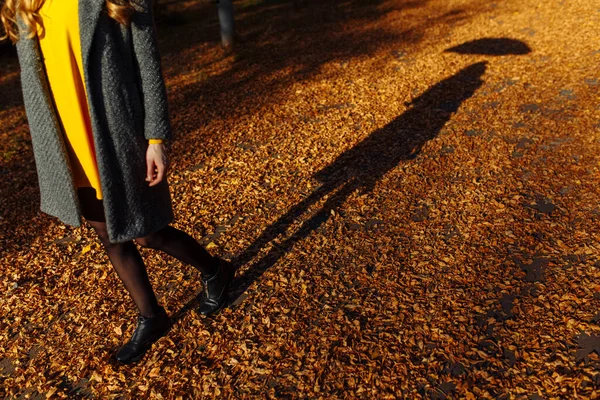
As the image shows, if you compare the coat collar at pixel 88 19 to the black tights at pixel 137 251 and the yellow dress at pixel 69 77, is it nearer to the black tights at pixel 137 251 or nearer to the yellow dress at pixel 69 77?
the yellow dress at pixel 69 77

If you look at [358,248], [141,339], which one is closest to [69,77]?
[141,339]

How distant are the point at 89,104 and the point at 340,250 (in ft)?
6.55

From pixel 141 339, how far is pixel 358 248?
1534mm

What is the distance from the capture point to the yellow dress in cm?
200

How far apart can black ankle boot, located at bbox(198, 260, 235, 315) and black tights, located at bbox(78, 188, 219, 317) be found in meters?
0.16

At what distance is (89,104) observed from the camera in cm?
205

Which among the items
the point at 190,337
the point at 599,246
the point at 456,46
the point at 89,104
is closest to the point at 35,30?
the point at 89,104

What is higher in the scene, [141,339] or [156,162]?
[156,162]

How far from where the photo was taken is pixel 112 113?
2090 mm

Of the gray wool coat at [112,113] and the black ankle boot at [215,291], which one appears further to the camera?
the black ankle boot at [215,291]

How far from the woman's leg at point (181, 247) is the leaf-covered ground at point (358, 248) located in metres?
0.35

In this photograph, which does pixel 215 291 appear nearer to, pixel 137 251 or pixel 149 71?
pixel 137 251

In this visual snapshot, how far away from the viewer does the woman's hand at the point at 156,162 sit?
2.19 metres

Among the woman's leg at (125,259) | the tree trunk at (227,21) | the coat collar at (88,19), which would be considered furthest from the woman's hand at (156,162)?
the tree trunk at (227,21)
